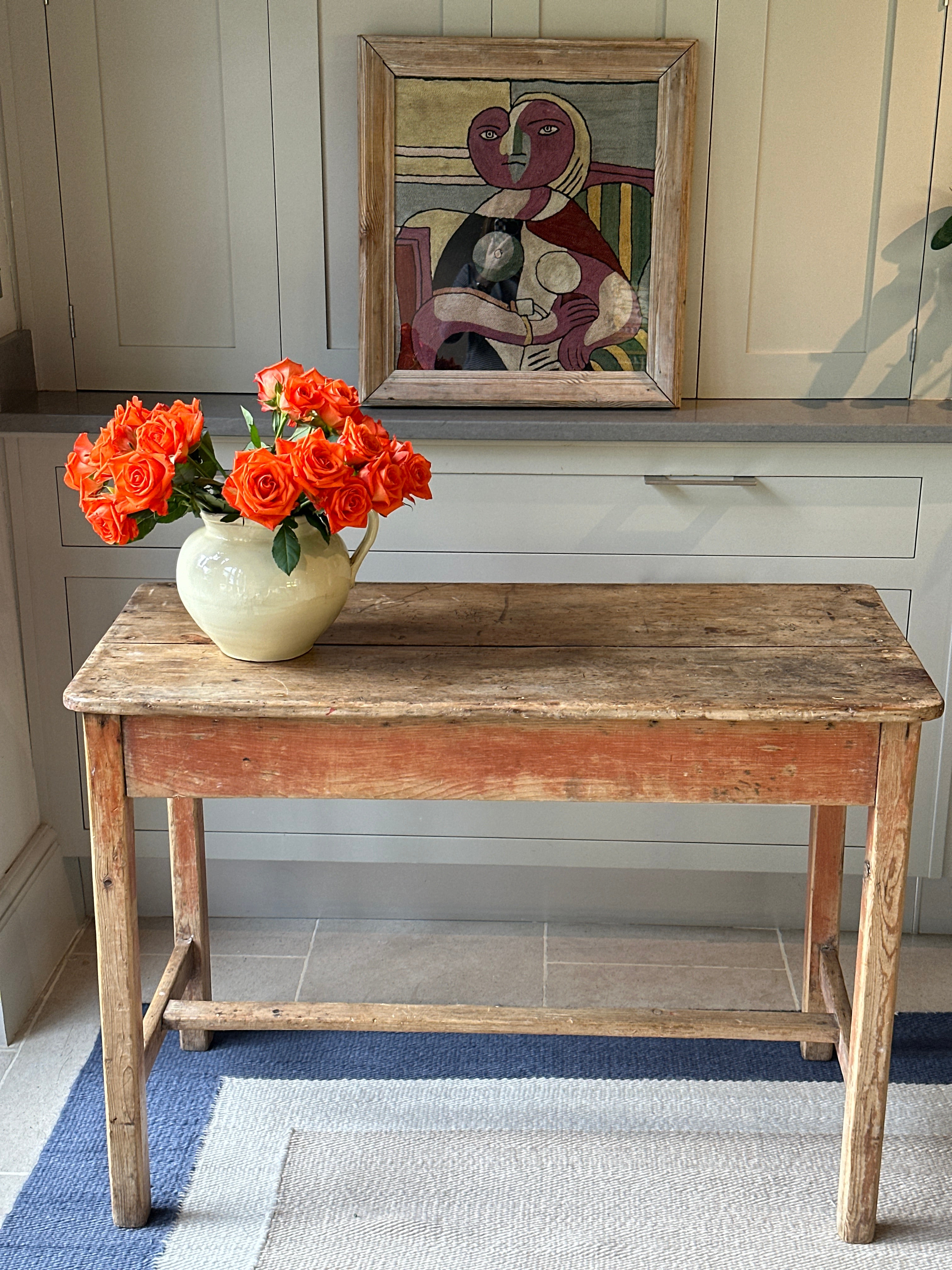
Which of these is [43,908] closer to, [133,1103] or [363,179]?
[133,1103]

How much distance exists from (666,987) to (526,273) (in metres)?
1.60

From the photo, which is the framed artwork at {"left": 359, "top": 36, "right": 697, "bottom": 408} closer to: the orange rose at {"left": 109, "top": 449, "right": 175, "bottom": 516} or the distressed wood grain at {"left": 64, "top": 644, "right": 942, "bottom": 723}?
the distressed wood grain at {"left": 64, "top": 644, "right": 942, "bottom": 723}

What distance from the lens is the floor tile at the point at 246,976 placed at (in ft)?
9.05

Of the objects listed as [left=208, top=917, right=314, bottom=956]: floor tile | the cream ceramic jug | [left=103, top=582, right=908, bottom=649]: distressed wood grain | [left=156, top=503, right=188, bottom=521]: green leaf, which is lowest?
[left=208, top=917, right=314, bottom=956]: floor tile

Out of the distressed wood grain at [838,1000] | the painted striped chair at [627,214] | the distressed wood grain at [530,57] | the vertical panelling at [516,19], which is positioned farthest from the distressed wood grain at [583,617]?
the vertical panelling at [516,19]

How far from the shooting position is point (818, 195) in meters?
2.81

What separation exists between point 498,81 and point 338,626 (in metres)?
1.34

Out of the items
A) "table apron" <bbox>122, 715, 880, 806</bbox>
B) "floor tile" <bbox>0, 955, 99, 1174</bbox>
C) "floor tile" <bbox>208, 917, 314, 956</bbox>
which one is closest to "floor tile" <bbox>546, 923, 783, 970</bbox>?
"floor tile" <bbox>208, 917, 314, 956</bbox>

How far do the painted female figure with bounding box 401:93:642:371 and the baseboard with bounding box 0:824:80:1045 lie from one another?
1391 millimetres

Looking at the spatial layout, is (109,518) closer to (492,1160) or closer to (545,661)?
(545,661)

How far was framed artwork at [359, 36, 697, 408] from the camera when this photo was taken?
269 centimetres

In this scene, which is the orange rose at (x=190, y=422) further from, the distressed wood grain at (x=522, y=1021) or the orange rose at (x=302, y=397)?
the distressed wood grain at (x=522, y=1021)

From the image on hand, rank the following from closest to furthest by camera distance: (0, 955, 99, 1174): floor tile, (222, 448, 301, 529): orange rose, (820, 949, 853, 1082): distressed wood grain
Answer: (222, 448, 301, 529): orange rose → (820, 949, 853, 1082): distressed wood grain → (0, 955, 99, 1174): floor tile

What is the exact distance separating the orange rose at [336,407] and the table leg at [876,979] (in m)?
0.89
